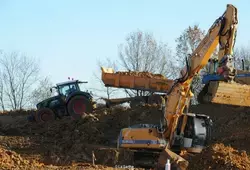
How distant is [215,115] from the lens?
2539cm

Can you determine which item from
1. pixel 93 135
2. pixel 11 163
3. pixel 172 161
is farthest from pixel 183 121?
pixel 93 135

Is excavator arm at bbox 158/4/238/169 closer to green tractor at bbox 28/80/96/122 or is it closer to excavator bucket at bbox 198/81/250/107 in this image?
excavator bucket at bbox 198/81/250/107

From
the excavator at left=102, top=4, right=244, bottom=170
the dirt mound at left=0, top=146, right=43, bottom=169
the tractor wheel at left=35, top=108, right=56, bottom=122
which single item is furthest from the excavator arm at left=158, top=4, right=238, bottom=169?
the tractor wheel at left=35, top=108, right=56, bottom=122

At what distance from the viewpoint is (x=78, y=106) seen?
2570cm

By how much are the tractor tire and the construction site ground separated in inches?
17.9

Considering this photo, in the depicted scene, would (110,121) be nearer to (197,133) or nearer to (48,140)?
(48,140)

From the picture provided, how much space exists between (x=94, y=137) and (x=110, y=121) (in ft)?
7.19

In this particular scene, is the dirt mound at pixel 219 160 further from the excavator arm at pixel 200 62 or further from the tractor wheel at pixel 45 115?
the tractor wheel at pixel 45 115

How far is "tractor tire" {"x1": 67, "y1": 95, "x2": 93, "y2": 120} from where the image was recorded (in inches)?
1008

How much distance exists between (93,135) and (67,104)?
10.4 feet

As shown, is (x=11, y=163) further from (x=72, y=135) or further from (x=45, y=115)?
(x=45, y=115)

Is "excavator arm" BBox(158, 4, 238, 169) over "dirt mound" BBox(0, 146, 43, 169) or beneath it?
over

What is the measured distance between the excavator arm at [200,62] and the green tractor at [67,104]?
380 inches

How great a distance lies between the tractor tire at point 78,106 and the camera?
2561 centimetres
